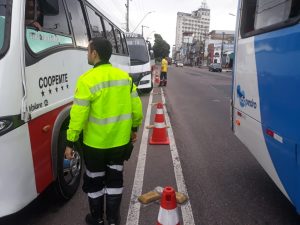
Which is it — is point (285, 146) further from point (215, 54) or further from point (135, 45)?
point (215, 54)

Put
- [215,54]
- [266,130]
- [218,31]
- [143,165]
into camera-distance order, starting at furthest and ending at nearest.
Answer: [218,31] < [215,54] < [143,165] < [266,130]

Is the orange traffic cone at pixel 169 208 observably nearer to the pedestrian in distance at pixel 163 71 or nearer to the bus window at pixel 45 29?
the bus window at pixel 45 29

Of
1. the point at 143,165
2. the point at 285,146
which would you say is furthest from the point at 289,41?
the point at 143,165

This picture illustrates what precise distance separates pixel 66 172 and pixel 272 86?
2.50 m

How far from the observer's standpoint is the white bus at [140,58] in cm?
1666

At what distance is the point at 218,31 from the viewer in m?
141

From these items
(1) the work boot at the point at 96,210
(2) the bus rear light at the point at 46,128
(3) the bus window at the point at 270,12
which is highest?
(3) the bus window at the point at 270,12

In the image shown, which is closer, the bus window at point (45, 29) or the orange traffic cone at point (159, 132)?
the bus window at point (45, 29)

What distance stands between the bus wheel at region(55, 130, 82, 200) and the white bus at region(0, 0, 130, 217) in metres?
0.01

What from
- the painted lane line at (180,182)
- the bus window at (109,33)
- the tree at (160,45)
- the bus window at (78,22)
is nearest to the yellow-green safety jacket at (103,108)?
the painted lane line at (180,182)

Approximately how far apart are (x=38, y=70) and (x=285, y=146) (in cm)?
231

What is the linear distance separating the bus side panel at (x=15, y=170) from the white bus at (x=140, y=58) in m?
13.4

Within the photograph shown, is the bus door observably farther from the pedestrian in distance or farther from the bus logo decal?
the pedestrian in distance

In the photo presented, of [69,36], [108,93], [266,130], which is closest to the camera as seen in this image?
[108,93]
